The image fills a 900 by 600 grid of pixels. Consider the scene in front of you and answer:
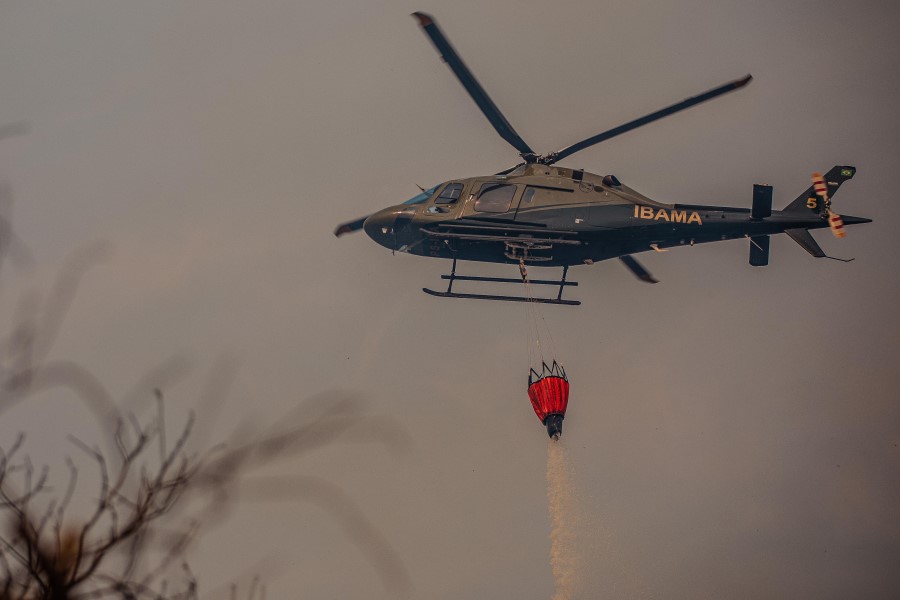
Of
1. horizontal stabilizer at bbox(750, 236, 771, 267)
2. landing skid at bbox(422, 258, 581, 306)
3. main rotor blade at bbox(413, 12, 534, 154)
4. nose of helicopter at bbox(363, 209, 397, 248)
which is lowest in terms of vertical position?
landing skid at bbox(422, 258, 581, 306)

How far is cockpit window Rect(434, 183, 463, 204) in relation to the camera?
78.2 feet

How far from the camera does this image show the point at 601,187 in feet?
78.4

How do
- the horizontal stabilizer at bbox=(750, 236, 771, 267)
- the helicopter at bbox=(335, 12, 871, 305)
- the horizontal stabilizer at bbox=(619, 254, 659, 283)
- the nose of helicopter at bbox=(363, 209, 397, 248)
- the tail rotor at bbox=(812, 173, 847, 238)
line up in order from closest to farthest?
the helicopter at bbox=(335, 12, 871, 305) → the tail rotor at bbox=(812, 173, 847, 238) → the nose of helicopter at bbox=(363, 209, 397, 248) → the horizontal stabilizer at bbox=(750, 236, 771, 267) → the horizontal stabilizer at bbox=(619, 254, 659, 283)

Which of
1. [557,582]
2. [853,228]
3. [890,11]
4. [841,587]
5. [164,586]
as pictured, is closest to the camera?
[164,586]

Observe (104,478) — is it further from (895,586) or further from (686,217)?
(895,586)

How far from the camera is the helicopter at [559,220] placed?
23.4 m

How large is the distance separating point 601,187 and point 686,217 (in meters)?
1.93

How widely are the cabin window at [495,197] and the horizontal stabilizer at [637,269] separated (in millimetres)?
3498

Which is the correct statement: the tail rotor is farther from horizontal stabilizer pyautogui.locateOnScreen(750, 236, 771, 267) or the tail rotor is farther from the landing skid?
the landing skid

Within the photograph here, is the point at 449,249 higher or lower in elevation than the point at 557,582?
higher

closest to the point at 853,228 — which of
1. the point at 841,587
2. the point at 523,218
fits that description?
the point at 841,587

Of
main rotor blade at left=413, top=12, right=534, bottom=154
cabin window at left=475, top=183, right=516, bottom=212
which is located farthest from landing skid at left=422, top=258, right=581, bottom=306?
main rotor blade at left=413, top=12, right=534, bottom=154

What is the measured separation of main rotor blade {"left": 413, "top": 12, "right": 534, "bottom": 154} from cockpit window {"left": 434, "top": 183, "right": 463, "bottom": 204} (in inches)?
58.7

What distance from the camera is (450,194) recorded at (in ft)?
78.5
